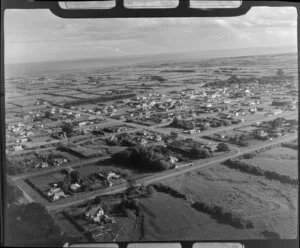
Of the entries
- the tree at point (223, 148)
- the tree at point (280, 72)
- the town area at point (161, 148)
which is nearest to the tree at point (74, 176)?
the town area at point (161, 148)

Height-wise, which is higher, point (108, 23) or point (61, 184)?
point (108, 23)

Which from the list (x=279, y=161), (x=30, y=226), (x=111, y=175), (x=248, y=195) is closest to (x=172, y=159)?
(x=111, y=175)

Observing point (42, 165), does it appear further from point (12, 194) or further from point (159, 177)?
point (159, 177)

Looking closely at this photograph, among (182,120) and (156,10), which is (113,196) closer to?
(182,120)

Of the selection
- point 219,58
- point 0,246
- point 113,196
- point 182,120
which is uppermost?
point 219,58

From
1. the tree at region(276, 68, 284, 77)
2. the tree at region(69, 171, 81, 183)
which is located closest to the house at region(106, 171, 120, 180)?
the tree at region(69, 171, 81, 183)

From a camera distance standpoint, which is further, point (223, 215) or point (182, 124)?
point (182, 124)

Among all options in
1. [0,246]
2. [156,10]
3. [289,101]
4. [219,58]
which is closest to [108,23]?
[156,10]
